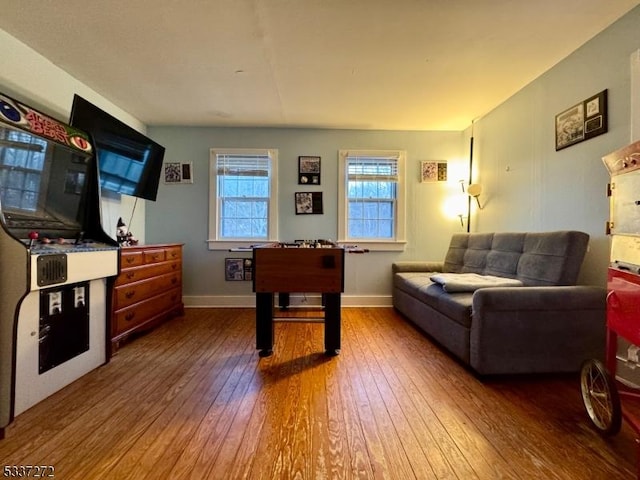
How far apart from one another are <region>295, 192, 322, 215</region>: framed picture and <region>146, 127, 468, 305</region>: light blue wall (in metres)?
0.07

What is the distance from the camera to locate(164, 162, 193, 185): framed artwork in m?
4.05

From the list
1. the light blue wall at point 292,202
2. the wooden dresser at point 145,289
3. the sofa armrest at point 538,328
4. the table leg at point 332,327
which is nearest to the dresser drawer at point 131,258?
the wooden dresser at point 145,289

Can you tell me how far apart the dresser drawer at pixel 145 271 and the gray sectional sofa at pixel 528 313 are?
8.85 ft

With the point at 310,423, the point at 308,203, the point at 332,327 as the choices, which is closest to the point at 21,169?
the point at 310,423

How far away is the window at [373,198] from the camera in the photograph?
4.16 meters

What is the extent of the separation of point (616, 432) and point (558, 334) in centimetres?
73

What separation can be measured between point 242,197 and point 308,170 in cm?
96

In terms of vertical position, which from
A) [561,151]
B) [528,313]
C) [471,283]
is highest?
[561,151]

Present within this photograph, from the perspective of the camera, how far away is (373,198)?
419 centimetres

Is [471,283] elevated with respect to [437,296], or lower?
elevated

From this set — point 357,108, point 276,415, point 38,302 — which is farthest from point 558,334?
point 38,302

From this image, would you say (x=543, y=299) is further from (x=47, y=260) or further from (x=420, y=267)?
(x=47, y=260)

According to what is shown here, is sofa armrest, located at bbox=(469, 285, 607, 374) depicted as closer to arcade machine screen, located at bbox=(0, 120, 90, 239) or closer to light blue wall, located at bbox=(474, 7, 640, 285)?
light blue wall, located at bbox=(474, 7, 640, 285)

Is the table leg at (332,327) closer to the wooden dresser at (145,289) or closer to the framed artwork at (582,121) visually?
the wooden dresser at (145,289)
